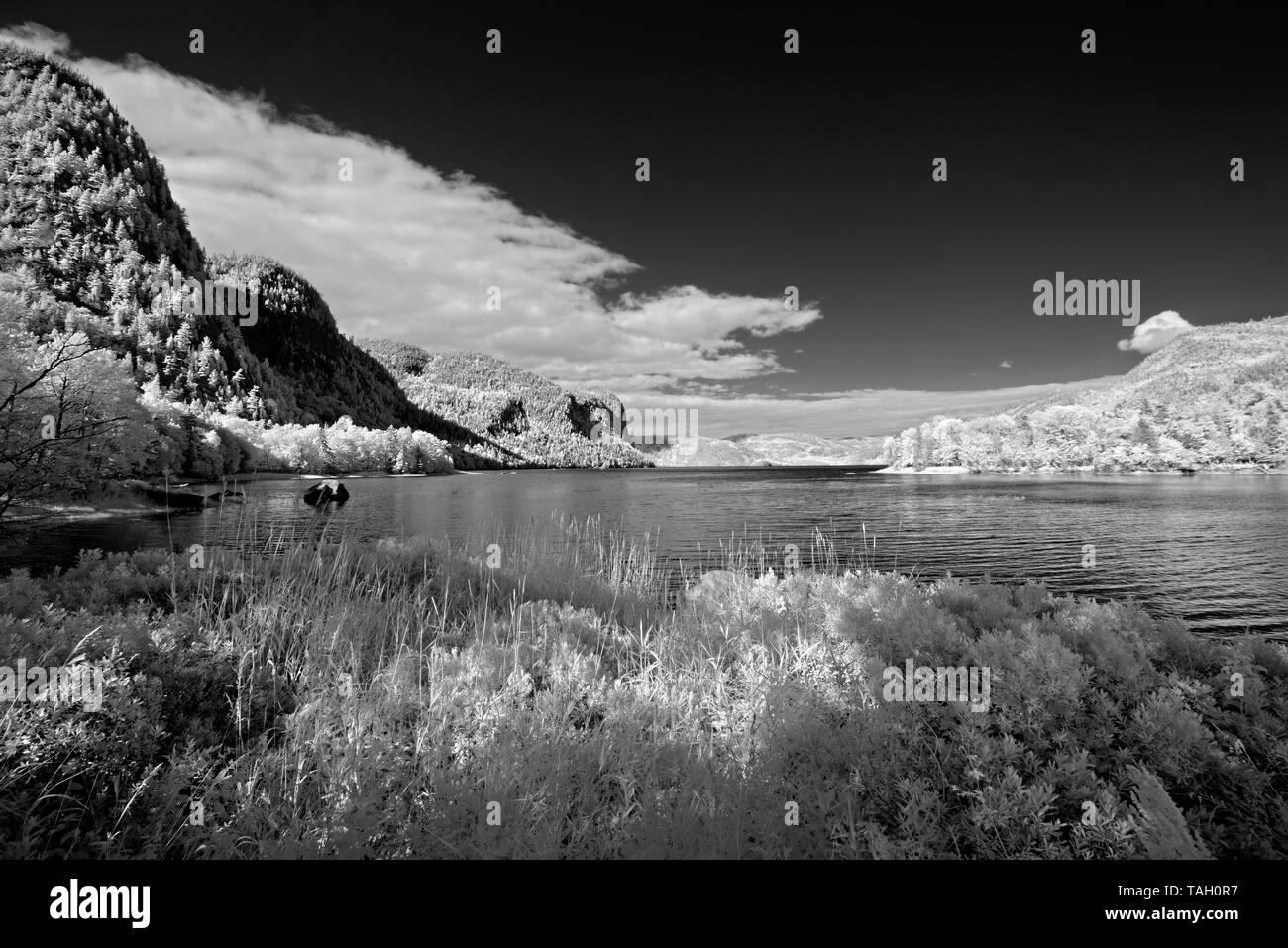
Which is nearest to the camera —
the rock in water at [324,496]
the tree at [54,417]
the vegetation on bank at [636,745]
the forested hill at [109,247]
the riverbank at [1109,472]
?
the vegetation on bank at [636,745]

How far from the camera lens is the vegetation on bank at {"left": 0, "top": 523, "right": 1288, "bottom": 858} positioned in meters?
3.55

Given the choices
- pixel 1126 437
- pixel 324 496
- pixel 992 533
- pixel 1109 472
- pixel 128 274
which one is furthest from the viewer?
pixel 128 274

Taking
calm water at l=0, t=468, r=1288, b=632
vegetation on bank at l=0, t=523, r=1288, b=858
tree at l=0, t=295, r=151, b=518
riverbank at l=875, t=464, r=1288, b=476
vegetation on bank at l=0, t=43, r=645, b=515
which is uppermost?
vegetation on bank at l=0, t=43, r=645, b=515

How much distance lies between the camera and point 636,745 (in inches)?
184

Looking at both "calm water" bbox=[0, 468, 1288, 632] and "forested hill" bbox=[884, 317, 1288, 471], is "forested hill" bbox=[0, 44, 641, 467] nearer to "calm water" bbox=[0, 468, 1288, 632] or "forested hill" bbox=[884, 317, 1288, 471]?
"calm water" bbox=[0, 468, 1288, 632]

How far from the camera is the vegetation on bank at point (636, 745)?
3.55m

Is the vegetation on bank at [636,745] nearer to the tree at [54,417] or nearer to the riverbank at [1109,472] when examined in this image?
the tree at [54,417]

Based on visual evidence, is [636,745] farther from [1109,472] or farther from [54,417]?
[1109,472]

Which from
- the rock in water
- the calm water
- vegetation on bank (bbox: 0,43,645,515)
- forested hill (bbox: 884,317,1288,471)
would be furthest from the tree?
forested hill (bbox: 884,317,1288,471)

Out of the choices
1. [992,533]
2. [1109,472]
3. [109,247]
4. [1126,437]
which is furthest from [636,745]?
[109,247]

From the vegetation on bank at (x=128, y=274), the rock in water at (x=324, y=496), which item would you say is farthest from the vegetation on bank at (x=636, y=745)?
the vegetation on bank at (x=128, y=274)

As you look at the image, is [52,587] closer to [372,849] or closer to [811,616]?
[372,849]

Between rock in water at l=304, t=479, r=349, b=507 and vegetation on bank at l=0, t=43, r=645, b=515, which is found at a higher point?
vegetation on bank at l=0, t=43, r=645, b=515

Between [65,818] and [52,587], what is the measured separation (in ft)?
19.3
